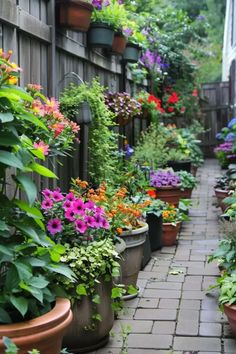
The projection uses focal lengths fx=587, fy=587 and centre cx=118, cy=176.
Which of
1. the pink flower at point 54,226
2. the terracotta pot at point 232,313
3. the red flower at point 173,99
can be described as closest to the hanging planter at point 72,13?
the pink flower at point 54,226

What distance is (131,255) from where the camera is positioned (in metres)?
4.37

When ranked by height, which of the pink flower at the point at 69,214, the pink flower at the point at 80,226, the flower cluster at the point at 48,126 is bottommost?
the pink flower at the point at 80,226

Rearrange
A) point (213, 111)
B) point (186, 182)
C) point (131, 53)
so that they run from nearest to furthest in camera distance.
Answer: point (131, 53) → point (186, 182) → point (213, 111)

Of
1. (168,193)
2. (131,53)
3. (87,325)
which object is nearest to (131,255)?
(87,325)

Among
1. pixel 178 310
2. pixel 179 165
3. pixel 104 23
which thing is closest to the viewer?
pixel 178 310

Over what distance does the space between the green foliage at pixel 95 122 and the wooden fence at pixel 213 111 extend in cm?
1015

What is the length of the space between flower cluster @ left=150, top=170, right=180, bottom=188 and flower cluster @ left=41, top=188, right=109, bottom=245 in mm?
3475

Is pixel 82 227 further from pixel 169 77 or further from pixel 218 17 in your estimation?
pixel 218 17

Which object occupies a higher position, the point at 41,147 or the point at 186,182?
the point at 41,147

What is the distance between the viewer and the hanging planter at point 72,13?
445cm

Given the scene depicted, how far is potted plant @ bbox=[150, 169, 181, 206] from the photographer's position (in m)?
6.94

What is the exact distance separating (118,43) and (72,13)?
1.82 meters

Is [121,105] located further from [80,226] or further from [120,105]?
[80,226]

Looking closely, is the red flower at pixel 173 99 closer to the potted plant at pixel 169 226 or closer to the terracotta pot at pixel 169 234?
the potted plant at pixel 169 226
